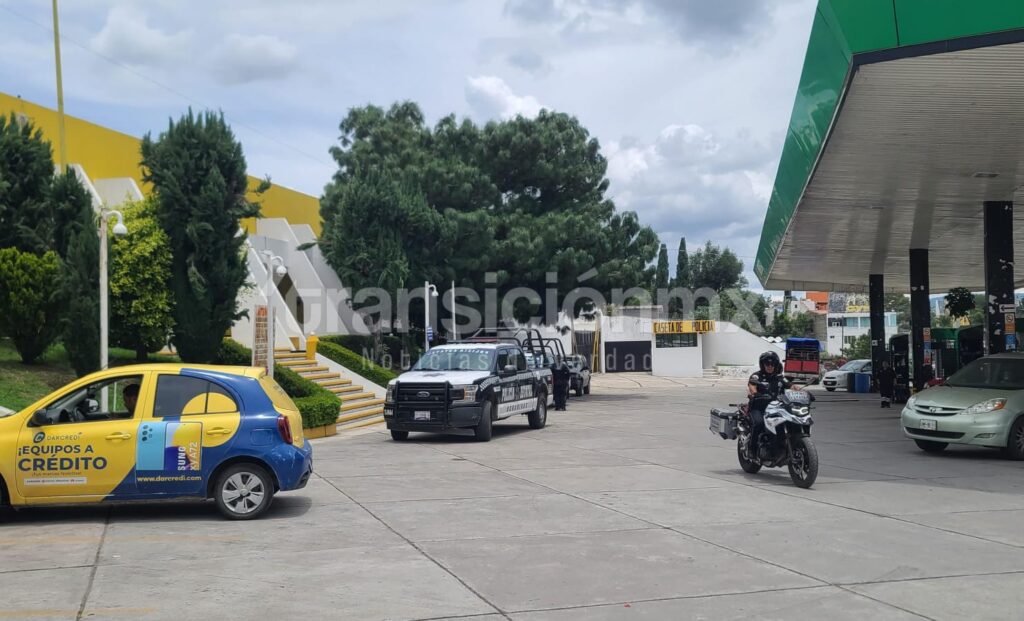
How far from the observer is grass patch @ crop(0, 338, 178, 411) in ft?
56.0

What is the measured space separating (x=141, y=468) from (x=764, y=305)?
316 feet

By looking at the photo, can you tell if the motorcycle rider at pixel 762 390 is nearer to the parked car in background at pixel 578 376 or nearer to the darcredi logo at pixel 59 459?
the darcredi logo at pixel 59 459

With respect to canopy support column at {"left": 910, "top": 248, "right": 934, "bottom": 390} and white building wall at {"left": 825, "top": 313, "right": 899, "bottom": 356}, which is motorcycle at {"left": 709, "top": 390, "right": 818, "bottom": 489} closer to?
canopy support column at {"left": 910, "top": 248, "right": 934, "bottom": 390}

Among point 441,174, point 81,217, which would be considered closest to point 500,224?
point 441,174

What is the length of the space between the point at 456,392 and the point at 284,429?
327 inches

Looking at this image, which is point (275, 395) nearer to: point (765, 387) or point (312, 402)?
point (765, 387)

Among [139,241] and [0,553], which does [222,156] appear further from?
[0,553]

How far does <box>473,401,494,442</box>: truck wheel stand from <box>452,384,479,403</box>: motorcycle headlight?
356 mm

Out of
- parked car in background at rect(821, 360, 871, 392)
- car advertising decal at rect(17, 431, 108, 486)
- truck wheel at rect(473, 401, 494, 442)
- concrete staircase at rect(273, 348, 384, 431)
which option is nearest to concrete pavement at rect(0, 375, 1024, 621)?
car advertising decal at rect(17, 431, 108, 486)

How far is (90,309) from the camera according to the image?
1820cm

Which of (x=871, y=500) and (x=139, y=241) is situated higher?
(x=139, y=241)

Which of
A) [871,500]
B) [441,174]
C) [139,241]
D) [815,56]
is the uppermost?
[441,174]

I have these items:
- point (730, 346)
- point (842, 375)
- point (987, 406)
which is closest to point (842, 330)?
point (730, 346)

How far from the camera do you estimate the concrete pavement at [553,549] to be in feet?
21.1
